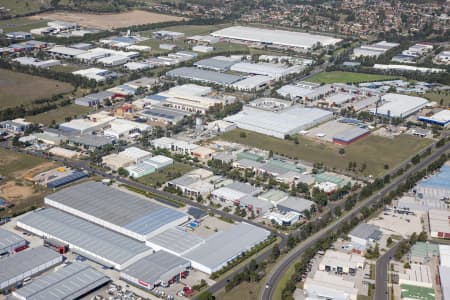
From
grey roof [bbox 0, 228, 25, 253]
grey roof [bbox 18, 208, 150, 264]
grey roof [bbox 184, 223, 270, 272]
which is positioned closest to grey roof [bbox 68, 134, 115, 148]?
grey roof [bbox 18, 208, 150, 264]

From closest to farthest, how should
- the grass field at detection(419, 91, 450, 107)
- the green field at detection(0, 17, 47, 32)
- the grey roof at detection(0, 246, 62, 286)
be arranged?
the grey roof at detection(0, 246, 62, 286)
the grass field at detection(419, 91, 450, 107)
the green field at detection(0, 17, 47, 32)

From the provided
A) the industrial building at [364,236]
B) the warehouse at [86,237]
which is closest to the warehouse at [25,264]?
the warehouse at [86,237]

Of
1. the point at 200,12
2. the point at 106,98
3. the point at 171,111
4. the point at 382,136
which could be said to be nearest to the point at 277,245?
the point at 382,136

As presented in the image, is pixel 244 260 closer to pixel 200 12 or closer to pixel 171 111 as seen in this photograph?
pixel 171 111

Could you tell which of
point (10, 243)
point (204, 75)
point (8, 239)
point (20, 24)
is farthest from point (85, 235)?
point (20, 24)

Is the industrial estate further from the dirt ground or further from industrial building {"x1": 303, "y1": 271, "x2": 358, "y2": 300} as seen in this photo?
the dirt ground

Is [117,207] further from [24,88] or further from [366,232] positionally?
[24,88]
